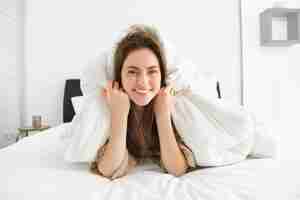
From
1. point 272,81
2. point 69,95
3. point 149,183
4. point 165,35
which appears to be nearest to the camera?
point 149,183

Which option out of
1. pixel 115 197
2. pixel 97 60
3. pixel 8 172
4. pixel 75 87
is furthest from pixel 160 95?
pixel 75 87

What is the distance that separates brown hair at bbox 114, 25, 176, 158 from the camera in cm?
92

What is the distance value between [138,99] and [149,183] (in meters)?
0.25

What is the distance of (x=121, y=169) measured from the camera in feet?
2.81

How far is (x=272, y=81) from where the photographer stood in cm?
287

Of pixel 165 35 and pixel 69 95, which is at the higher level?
pixel 165 35

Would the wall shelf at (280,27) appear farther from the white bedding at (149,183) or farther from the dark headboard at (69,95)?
the white bedding at (149,183)

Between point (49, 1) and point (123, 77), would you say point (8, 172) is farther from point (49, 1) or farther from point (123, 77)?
point (49, 1)

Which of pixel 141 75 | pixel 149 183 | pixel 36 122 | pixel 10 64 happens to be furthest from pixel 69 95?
pixel 149 183

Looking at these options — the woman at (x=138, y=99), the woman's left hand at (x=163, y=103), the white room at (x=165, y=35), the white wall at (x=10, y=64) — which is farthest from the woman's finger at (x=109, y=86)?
the white wall at (x=10, y=64)

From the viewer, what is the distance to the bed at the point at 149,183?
652 mm

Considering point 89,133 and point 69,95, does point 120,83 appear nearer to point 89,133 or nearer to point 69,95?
point 89,133

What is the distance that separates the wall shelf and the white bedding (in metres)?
2.17

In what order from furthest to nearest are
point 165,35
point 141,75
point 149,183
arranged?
1. point 165,35
2. point 141,75
3. point 149,183
